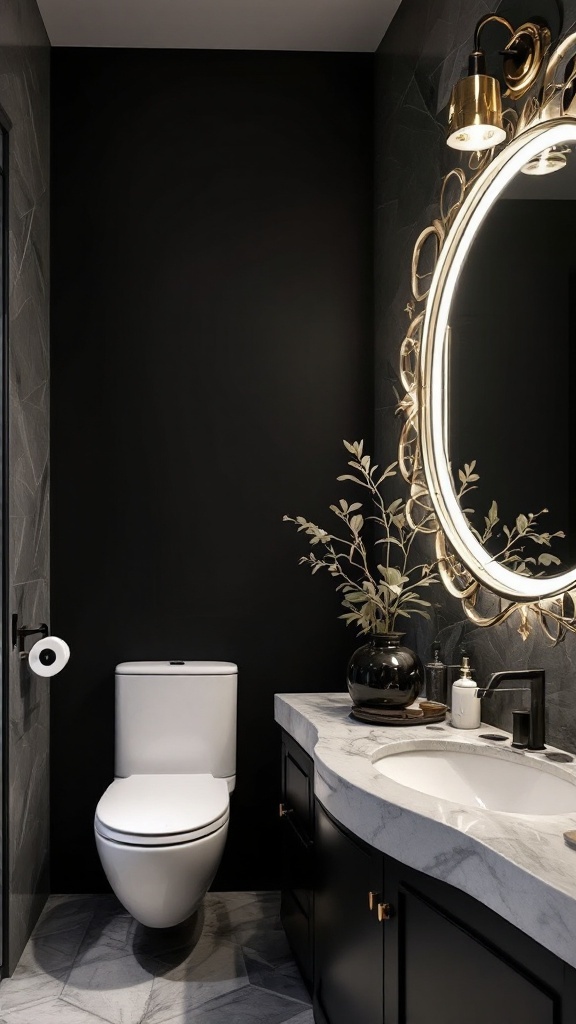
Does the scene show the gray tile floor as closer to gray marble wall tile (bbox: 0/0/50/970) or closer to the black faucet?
gray marble wall tile (bbox: 0/0/50/970)

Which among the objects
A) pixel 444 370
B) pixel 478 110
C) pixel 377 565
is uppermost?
pixel 478 110

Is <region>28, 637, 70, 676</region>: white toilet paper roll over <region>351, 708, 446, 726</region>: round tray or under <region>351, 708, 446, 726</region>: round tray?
over

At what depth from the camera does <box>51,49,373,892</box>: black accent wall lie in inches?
115

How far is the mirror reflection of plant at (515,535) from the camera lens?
1.68 m

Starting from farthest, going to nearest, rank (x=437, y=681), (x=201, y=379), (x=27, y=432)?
(x=201, y=379)
(x=27, y=432)
(x=437, y=681)

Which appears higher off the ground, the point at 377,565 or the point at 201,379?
the point at 201,379

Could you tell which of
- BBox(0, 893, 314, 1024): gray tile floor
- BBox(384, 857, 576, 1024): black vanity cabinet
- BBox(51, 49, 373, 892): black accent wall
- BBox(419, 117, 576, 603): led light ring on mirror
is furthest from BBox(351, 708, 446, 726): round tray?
BBox(51, 49, 373, 892): black accent wall

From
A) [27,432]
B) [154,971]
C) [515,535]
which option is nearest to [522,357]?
[515,535]

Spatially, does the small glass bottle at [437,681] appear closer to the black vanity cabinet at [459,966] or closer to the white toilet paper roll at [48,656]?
the black vanity cabinet at [459,966]

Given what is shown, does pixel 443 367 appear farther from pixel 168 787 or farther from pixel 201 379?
pixel 168 787

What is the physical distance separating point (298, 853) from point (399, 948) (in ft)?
2.86

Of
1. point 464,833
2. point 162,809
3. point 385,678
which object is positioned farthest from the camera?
point 162,809

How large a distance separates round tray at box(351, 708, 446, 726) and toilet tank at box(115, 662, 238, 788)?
83 cm

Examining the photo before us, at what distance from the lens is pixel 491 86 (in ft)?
5.57
